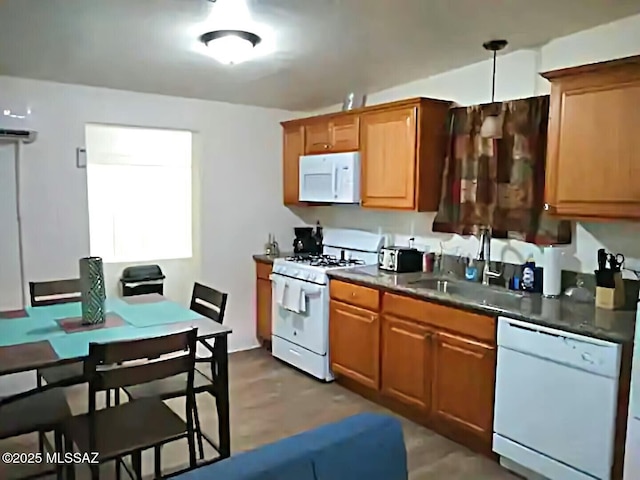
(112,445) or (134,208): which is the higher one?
(134,208)

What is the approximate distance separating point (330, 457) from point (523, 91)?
2.68 m

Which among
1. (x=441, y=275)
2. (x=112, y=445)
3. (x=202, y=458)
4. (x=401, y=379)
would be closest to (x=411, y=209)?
(x=441, y=275)

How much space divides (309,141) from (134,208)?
1.86 m

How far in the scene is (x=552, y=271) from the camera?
2.97 meters

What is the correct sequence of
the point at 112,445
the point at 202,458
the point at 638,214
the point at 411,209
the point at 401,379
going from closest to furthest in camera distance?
the point at 112,445
the point at 638,214
the point at 202,458
the point at 401,379
the point at 411,209

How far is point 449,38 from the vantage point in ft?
9.53

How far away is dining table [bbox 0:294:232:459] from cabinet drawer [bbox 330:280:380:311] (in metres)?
1.20

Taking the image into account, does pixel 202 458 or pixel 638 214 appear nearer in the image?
pixel 638 214

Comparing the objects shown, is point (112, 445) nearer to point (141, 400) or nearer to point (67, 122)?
point (141, 400)

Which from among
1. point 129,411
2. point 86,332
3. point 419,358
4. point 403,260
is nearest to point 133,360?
point 129,411

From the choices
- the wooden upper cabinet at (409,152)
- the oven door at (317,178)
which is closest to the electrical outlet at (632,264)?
the wooden upper cabinet at (409,152)

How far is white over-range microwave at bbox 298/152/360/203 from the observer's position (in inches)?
157

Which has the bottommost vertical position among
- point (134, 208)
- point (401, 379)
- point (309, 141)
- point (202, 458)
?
point (202, 458)

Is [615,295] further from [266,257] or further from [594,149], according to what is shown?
[266,257]
